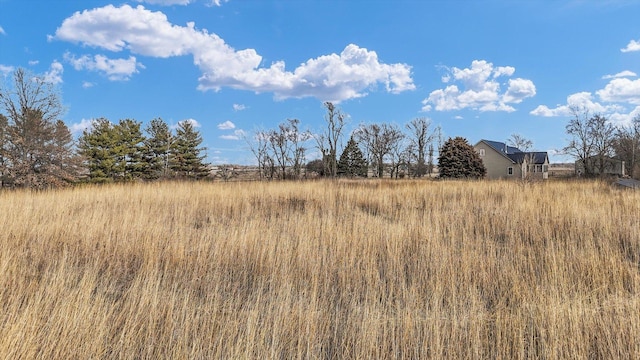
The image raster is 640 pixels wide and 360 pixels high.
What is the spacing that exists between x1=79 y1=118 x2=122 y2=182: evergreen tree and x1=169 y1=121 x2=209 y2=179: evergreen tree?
660 centimetres

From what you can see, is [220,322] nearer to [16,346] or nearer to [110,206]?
[16,346]

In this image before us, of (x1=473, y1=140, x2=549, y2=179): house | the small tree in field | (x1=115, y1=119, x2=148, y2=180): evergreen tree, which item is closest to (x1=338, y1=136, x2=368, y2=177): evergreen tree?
the small tree in field

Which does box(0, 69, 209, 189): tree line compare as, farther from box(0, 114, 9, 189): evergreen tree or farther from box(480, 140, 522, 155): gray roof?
box(480, 140, 522, 155): gray roof

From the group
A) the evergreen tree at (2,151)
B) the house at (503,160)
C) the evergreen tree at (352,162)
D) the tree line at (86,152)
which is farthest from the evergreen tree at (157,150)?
the house at (503,160)

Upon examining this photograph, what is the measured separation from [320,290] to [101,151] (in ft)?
85.2

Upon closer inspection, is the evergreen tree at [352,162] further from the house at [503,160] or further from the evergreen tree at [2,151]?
the evergreen tree at [2,151]

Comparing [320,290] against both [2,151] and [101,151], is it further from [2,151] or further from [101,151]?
[101,151]

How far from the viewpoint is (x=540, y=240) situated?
468cm

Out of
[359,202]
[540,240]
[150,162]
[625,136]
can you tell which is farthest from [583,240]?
[625,136]

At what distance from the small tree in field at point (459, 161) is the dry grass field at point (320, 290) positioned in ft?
99.7

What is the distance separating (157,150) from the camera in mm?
28641

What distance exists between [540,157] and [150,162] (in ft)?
167

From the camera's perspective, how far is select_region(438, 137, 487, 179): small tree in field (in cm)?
3441

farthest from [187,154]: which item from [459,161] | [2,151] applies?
[459,161]
